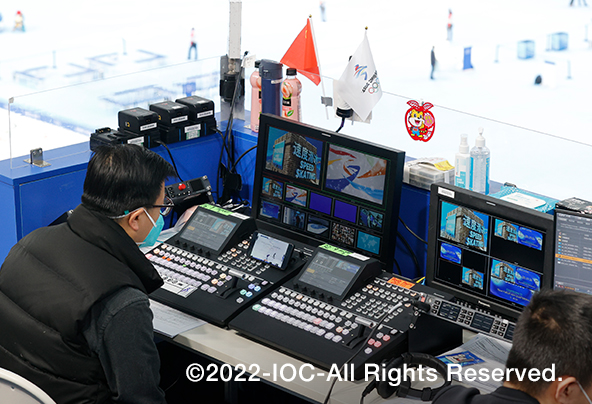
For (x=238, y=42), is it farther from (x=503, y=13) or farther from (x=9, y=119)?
(x=503, y=13)

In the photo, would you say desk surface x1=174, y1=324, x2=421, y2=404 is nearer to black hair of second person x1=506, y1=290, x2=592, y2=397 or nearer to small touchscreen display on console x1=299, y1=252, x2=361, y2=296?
small touchscreen display on console x1=299, y1=252, x2=361, y2=296

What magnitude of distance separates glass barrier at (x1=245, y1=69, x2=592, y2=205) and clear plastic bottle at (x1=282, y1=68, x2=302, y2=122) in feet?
0.38

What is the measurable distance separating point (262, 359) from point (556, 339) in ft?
2.71

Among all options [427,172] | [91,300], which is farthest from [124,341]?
[427,172]

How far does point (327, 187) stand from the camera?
2311 millimetres

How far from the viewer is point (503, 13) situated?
55.4ft

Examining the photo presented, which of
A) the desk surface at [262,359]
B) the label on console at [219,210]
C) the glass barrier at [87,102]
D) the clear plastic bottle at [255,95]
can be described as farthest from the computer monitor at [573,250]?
the glass barrier at [87,102]

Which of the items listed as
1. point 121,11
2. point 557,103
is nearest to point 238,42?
point 557,103

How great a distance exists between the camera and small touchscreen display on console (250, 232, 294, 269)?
2.20m

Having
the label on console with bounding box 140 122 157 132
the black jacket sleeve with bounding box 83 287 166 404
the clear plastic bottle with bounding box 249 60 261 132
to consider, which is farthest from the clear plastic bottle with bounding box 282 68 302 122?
the black jacket sleeve with bounding box 83 287 166 404

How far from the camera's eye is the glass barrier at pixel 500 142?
93.2 inches

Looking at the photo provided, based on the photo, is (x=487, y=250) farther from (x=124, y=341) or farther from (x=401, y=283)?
(x=124, y=341)

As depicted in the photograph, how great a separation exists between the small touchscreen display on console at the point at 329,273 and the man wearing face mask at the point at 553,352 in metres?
0.76

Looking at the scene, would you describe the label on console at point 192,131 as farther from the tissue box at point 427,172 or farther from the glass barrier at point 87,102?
the tissue box at point 427,172
